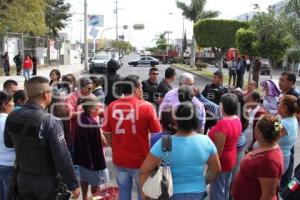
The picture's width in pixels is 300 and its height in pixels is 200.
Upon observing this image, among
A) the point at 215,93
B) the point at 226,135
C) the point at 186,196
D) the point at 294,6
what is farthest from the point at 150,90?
Result: the point at 294,6

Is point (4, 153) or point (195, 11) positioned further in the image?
point (195, 11)

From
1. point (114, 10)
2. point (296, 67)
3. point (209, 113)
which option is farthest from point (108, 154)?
point (114, 10)

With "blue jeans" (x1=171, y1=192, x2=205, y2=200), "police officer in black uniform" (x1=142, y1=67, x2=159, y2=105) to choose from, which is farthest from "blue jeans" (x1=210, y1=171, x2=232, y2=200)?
"police officer in black uniform" (x1=142, y1=67, x2=159, y2=105)

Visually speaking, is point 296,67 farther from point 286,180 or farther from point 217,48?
point 286,180

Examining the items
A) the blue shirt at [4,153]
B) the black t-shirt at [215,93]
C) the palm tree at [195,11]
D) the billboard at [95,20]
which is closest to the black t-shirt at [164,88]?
the black t-shirt at [215,93]

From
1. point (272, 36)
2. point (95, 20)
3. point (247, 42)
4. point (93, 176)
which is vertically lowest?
point (93, 176)

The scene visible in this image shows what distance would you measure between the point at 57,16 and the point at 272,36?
157 feet

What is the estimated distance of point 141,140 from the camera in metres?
4.77

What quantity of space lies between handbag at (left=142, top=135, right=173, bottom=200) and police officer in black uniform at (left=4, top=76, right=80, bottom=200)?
0.72m

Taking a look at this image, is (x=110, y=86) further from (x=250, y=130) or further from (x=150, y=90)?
(x=250, y=130)

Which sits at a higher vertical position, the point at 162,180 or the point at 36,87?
the point at 36,87

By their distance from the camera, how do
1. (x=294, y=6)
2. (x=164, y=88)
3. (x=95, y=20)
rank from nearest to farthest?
1. (x=164, y=88)
2. (x=294, y=6)
3. (x=95, y=20)

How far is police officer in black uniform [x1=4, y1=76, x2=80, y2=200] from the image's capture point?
3686 mm

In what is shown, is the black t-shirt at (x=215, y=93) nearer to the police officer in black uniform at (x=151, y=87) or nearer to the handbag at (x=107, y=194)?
the police officer in black uniform at (x=151, y=87)
